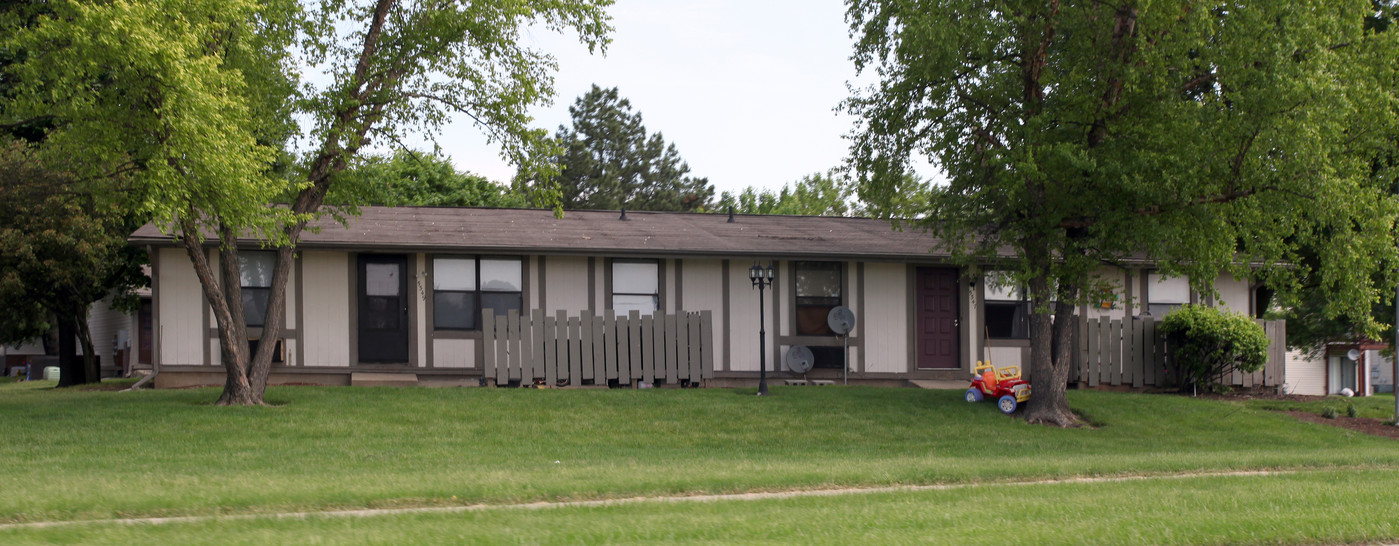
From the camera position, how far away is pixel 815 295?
20672 mm

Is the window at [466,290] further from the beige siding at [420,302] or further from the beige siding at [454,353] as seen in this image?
the beige siding at [454,353]

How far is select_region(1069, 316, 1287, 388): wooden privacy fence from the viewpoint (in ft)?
67.6

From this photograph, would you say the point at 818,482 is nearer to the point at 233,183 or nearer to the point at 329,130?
the point at 233,183

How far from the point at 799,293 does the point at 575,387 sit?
454 centimetres

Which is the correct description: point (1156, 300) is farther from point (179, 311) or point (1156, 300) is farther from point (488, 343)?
point (179, 311)

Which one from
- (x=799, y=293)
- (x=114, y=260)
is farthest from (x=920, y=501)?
(x=114, y=260)

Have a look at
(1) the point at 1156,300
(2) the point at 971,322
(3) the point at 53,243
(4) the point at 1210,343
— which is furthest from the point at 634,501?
(3) the point at 53,243

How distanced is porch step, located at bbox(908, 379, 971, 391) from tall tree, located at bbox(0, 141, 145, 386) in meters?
14.5

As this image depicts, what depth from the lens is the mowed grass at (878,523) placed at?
294 inches

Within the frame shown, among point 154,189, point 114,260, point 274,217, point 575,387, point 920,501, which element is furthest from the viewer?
point 114,260

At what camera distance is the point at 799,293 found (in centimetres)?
2062

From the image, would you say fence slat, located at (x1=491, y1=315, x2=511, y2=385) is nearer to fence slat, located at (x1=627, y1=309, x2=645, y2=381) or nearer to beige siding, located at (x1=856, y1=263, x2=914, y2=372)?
fence slat, located at (x1=627, y1=309, x2=645, y2=381)

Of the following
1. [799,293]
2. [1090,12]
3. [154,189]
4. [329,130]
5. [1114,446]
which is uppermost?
[1090,12]

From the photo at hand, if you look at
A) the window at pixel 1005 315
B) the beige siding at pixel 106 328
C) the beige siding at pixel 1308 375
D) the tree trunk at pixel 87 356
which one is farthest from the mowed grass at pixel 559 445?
the beige siding at pixel 1308 375
